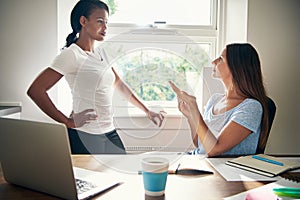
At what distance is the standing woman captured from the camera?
1.39m

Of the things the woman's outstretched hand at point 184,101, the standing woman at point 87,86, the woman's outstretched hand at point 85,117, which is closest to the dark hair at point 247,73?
the woman's outstretched hand at point 184,101

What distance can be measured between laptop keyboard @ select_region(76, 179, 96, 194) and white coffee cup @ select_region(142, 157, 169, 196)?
0.58 ft

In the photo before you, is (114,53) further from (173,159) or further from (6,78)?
(6,78)

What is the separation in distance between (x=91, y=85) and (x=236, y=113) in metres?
0.71

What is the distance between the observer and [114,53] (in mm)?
1097

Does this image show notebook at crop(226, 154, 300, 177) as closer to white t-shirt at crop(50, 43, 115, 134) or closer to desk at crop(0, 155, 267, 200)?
desk at crop(0, 155, 267, 200)

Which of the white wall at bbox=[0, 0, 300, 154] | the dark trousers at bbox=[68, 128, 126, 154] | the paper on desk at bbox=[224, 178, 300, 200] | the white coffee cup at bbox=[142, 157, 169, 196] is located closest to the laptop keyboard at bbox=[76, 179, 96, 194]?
the white coffee cup at bbox=[142, 157, 169, 196]

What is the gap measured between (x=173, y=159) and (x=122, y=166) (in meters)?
0.20

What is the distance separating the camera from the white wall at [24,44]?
2.27 meters

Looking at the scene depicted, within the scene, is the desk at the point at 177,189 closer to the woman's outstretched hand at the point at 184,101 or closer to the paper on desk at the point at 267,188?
the paper on desk at the point at 267,188

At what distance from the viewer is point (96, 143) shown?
1422 millimetres

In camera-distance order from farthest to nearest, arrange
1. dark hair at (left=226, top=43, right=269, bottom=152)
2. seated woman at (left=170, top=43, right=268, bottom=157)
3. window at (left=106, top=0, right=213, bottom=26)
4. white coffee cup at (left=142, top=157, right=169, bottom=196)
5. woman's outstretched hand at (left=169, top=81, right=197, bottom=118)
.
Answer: window at (left=106, top=0, right=213, bottom=26)
dark hair at (left=226, top=43, right=269, bottom=152)
seated woman at (left=170, top=43, right=268, bottom=157)
woman's outstretched hand at (left=169, top=81, right=197, bottom=118)
white coffee cup at (left=142, top=157, right=169, bottom=196)

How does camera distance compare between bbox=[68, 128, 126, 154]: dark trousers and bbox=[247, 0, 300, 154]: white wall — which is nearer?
bbox=[68, 128, 126, 154]: dark trousers

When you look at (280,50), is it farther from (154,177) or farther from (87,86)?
(154,177)
